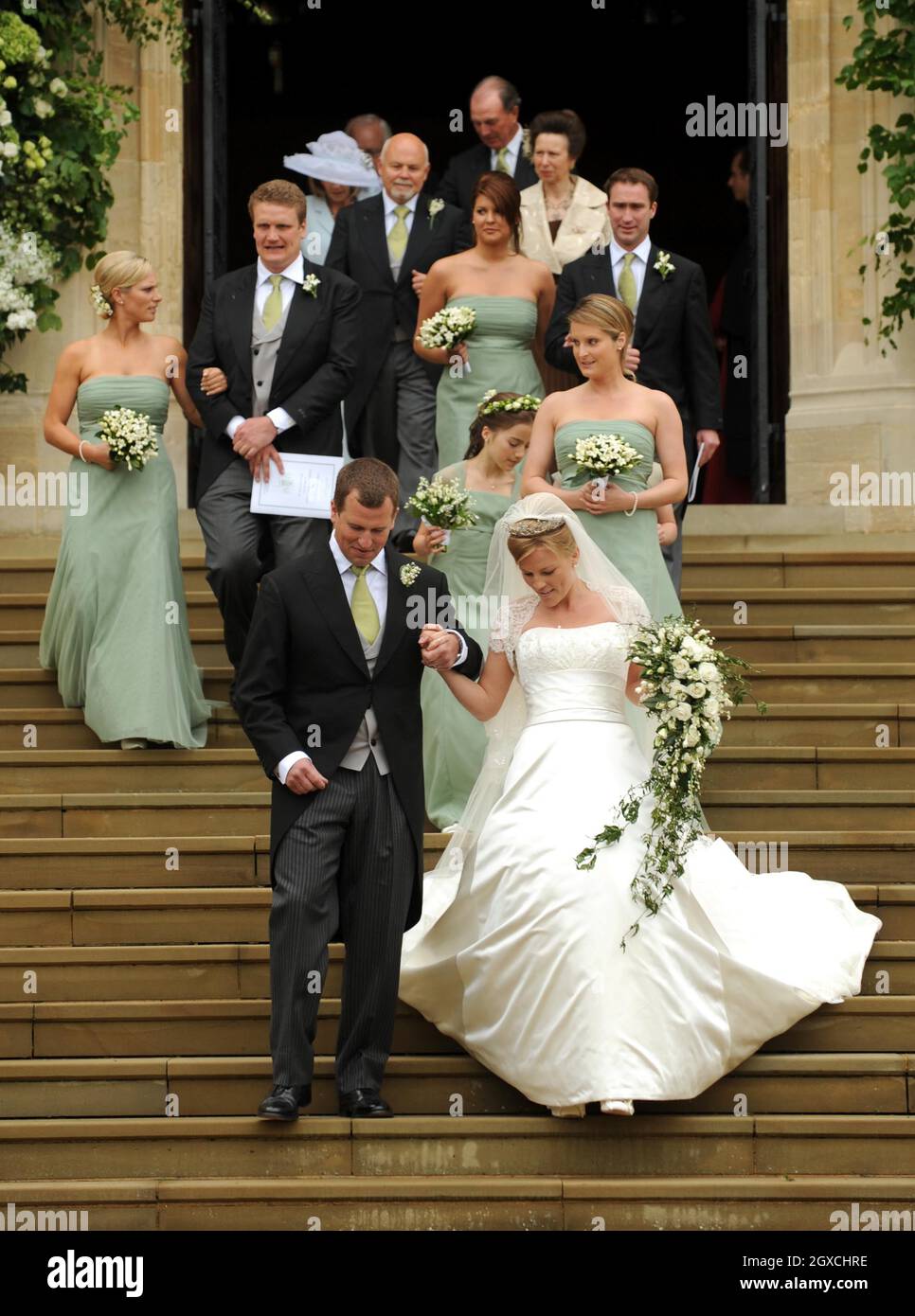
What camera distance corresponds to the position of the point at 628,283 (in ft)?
32.1

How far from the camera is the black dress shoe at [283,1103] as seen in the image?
663 cm

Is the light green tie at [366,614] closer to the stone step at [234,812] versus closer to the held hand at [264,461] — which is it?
the stone step at [234,812]

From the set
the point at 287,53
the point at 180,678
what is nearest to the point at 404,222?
the point at 180,678

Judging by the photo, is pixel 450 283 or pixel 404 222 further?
pixel 404 222

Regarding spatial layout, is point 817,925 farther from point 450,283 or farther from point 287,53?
point 287,53

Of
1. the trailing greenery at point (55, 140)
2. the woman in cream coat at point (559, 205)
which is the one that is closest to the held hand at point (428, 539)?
the woman in cream coat at point (559, 205)

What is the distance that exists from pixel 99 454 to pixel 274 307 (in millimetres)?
979

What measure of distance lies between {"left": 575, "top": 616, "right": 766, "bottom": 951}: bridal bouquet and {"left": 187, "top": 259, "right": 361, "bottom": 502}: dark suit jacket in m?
2.75

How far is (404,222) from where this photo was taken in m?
10.8

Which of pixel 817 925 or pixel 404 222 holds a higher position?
pixel 404 222

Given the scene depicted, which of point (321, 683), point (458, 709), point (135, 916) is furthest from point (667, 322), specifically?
point (135, 916)

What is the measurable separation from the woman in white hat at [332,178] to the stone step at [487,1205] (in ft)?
20.1

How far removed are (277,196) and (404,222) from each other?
6.32 ft

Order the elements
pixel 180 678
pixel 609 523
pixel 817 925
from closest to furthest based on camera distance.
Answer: pixel 817 925
pixel 609 523
pixel 180 678
